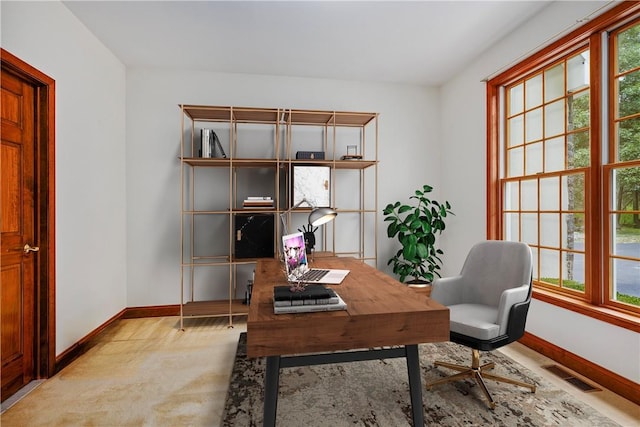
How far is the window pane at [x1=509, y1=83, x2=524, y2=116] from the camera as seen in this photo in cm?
326

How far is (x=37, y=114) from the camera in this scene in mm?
2438

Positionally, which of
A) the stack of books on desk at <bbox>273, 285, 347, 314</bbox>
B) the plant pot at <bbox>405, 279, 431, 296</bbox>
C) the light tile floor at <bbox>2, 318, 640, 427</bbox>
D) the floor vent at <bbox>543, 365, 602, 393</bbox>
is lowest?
the light tile floor at <bbox>2, 318, 640, 427</bbox>

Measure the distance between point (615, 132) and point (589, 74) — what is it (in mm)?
482

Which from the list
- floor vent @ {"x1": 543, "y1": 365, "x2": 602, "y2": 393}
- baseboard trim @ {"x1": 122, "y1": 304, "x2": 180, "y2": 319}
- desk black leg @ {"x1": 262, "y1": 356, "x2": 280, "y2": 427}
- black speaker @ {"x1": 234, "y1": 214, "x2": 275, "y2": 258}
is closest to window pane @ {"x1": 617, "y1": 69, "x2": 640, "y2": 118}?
floor vent @ {"x1": 543, "y1": 365, "x2": 602, "y2": 393}

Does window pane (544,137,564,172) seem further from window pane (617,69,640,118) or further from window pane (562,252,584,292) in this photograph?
window pane (562,252,584,292)

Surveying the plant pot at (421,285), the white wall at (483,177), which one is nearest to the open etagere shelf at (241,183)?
the plant pot at (421,285)

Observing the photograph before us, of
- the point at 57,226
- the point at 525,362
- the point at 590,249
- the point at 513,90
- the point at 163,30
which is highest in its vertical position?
the point at 163,30

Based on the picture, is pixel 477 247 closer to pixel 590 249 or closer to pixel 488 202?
pixel 590 249

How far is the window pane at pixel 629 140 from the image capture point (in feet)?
7.35

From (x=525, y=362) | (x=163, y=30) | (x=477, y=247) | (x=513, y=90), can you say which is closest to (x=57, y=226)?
(x=163, y=30)

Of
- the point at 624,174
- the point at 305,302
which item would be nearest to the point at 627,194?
the point at 624,174

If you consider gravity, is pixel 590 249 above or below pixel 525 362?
above

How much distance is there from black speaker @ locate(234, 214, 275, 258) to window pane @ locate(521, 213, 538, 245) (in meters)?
2.51

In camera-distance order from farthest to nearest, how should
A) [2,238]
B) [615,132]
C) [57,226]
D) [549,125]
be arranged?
[549,125], [57,226], [615,132], [2,238]
